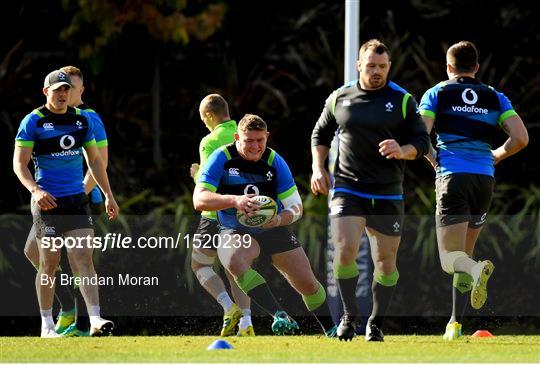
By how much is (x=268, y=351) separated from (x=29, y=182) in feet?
8.55

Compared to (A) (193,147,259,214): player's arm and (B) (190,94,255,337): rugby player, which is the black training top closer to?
(A) (193,147,259,214): player's arm

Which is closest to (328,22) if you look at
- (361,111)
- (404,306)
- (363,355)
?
(404,306)

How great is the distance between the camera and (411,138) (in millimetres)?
10344

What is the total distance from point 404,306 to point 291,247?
209 inches

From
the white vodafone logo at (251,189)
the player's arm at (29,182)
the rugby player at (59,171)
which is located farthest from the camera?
the rugby player at (59,171)

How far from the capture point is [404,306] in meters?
16.1

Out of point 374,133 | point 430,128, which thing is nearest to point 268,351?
point 374,133

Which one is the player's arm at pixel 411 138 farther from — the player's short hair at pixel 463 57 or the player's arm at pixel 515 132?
the player's arm at pixel 515 132

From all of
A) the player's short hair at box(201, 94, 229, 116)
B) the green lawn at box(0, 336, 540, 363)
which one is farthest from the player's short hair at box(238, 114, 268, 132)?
the green lawn at box(0, 336, 540, 363)

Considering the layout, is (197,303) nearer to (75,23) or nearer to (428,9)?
(75,23)

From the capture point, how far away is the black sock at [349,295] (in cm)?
1038

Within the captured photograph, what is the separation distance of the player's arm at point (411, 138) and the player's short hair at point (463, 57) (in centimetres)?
59

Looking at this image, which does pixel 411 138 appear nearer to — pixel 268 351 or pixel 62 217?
pixel 268 351

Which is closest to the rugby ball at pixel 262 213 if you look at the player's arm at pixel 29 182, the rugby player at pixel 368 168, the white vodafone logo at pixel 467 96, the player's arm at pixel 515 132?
the rugby player at pixel 368 168
